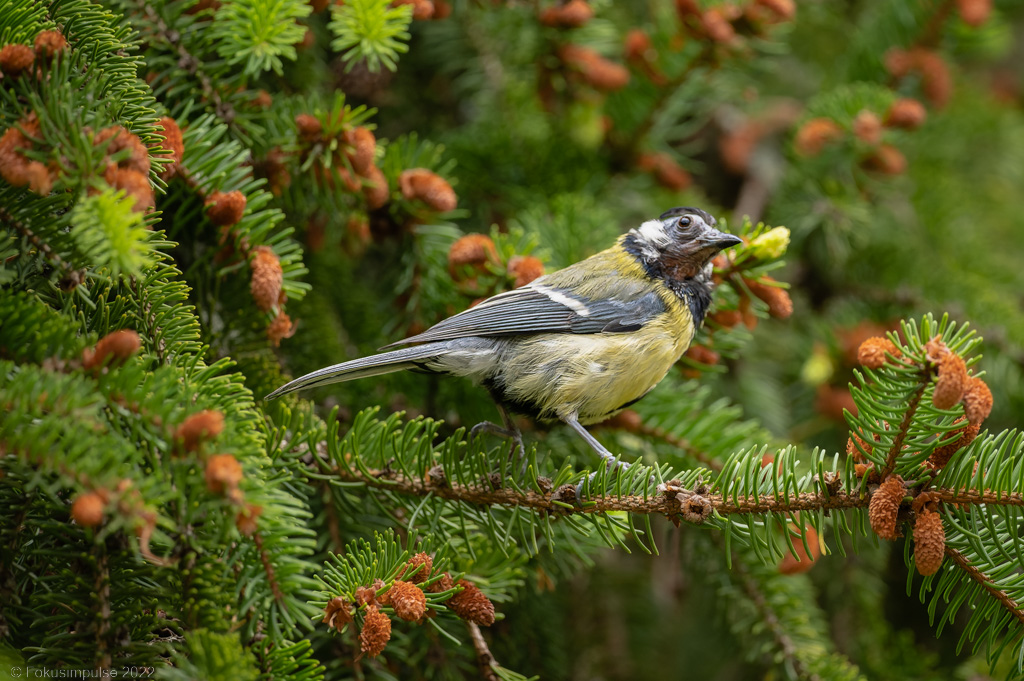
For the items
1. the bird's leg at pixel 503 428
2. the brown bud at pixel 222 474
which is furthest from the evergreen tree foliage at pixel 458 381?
the bird's leg at pixel 503 428

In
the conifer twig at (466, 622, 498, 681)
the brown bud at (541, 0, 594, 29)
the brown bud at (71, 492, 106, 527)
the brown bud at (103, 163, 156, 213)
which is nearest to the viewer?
the brown bud at (71, 492, 106, 527)

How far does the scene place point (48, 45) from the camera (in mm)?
1443

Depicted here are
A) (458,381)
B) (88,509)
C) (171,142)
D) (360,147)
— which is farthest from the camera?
(458,381)

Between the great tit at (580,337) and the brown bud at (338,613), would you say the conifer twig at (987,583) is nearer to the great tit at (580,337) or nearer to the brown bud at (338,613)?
the great tit at (580,337)

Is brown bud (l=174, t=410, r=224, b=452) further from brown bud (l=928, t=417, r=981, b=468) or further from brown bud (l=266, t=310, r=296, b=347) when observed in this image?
brown bud (l=928, t=417, r=981, b=468)

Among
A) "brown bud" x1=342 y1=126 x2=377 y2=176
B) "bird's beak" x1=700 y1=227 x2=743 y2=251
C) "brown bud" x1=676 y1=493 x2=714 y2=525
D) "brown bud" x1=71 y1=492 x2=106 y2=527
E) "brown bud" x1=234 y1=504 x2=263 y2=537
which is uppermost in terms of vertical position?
"brown bud" x1=342 y1=126 x2=377 y2=176

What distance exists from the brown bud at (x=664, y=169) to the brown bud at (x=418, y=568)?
7.22ft

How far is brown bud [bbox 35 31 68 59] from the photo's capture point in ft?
4.72

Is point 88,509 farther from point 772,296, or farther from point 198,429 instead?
point 772,296

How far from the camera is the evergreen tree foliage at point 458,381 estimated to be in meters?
1.39

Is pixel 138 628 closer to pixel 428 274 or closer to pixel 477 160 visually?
pixel 428 274

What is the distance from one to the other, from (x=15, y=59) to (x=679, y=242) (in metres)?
2.00

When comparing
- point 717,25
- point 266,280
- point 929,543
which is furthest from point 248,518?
point 717,25

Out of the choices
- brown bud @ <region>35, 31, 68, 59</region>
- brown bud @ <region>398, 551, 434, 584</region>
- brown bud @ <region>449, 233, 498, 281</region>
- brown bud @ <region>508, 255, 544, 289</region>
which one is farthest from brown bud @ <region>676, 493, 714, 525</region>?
brown bud @ <region>35, 31, 68, 59</region>
